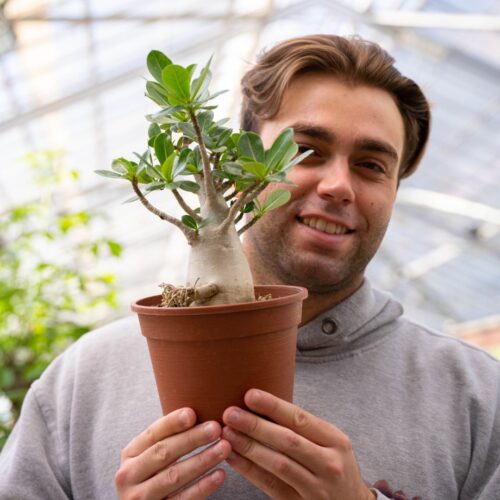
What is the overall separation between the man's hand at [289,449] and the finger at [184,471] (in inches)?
1.0

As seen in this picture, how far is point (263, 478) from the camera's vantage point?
104cm

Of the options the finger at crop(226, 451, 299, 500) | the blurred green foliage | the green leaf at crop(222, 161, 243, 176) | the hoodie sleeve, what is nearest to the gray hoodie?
the hoodie sleeve

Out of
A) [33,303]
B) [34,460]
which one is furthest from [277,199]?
[33,303]

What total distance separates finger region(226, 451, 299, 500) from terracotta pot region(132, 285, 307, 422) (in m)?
0.08

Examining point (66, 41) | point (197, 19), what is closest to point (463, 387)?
point (66, 41)

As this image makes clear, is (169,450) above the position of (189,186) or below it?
below

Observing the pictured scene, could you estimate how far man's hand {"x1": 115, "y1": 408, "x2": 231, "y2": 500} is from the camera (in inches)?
39.0

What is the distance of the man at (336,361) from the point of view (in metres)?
1.34

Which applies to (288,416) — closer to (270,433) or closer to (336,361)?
(270,433)

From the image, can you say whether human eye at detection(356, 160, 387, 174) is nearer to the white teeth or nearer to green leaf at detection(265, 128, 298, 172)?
the white teeth

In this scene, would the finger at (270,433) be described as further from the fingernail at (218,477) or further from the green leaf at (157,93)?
the green leaf at (157,93)

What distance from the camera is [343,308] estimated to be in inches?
→ 58.8

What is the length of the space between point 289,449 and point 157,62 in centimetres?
63

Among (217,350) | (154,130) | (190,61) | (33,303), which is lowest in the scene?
(33,303)
